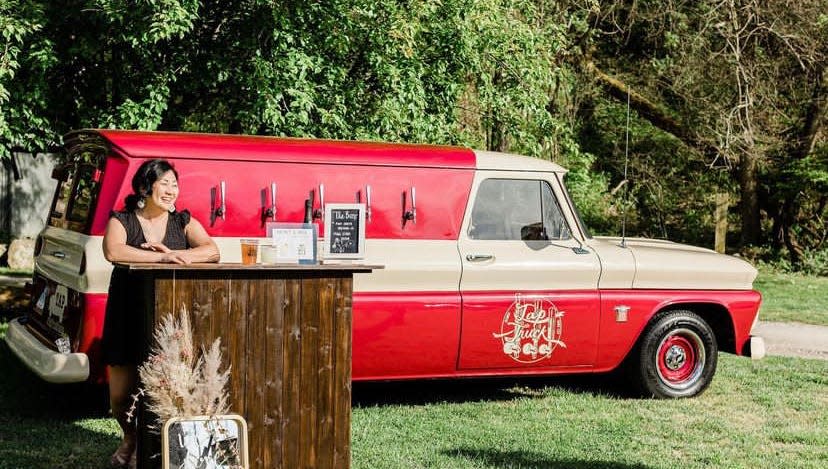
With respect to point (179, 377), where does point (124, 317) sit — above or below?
above

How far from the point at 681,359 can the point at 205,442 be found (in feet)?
17.1

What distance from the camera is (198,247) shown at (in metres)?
6.09

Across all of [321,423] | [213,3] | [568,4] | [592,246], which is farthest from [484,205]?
[568,4]

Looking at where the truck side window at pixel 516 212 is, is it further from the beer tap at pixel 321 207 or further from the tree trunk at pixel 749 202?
the tree trunk at pixel 749 202

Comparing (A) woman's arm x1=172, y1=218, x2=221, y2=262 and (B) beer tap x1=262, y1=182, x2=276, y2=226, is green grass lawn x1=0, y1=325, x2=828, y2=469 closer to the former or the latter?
(A) woman's arm x1=172, y1=218, x2=221, y2=262

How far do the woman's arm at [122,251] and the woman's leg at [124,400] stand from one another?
65 cm

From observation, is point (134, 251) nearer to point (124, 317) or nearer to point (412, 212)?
point (124, 317)

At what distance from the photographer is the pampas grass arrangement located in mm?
4730

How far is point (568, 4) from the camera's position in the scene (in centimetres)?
1886

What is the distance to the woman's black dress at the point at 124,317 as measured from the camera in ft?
19.0

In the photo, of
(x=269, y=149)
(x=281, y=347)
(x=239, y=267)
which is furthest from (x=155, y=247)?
(x=269, y=149)

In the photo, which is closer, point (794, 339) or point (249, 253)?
point (249, 253)

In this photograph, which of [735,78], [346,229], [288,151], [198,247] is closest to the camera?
[198,247]

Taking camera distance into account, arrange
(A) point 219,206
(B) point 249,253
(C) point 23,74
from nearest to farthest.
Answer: (B) point 249,253
(A) point 219,206
(C) point 23,74
